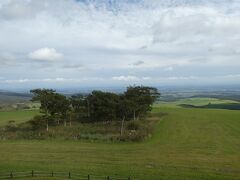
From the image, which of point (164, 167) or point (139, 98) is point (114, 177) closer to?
point (164, 167)

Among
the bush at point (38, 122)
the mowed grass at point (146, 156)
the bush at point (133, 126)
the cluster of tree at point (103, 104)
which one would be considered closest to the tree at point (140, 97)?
A: the cluster of tree at point (103, 104)

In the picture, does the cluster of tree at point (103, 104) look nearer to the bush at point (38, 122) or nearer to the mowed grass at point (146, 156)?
the bush at point (38, 122)

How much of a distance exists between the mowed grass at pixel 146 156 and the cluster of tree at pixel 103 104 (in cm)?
1216

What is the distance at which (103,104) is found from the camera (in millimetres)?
76062

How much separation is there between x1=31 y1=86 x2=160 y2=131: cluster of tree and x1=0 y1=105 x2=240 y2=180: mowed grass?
12157mm

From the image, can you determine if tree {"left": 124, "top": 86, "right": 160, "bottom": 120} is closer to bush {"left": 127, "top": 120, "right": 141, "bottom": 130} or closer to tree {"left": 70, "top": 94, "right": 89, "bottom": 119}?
bush {"left": 127, "top": 120, "right": 141, "bottom": 130}

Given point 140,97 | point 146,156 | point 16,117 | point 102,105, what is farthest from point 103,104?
point 146,156

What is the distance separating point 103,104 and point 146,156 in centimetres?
3697

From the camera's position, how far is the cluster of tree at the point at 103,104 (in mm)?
69287

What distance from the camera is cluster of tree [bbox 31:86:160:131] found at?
227 feet

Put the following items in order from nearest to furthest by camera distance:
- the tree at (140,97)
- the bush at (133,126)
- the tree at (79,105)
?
the bush at (133,126)
the tree at (140,97)
the tree at (79,105)

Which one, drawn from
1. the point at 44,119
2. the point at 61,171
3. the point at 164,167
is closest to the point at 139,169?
the point at 164,167

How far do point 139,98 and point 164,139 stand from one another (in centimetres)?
2137

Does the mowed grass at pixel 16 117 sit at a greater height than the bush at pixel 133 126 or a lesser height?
lesser
